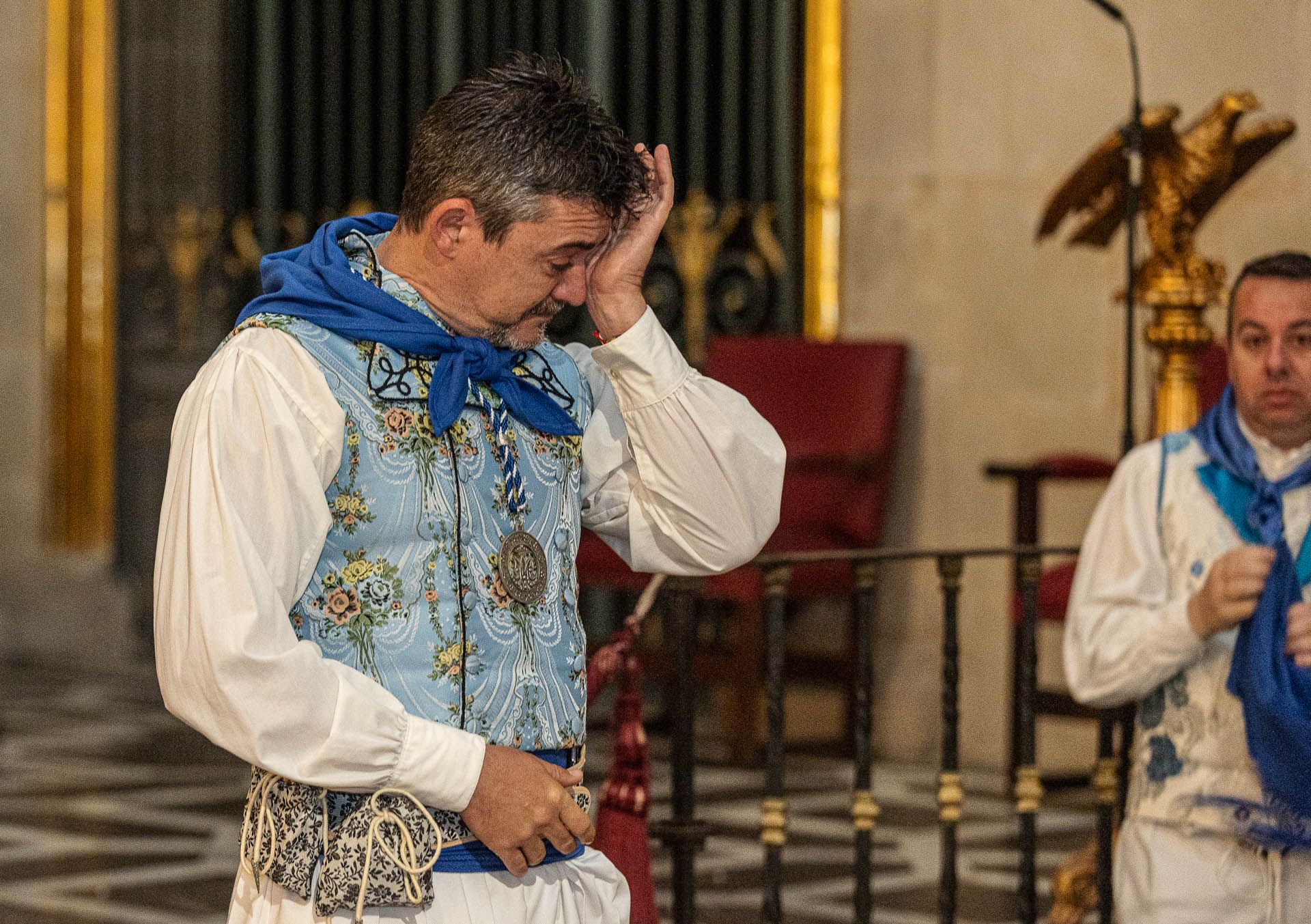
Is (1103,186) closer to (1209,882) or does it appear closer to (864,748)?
(864,748)

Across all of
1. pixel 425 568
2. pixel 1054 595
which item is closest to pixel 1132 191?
pixel 1054 595

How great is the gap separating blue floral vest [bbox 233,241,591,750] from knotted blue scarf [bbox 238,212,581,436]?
0.02 m

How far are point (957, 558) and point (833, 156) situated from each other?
370cm

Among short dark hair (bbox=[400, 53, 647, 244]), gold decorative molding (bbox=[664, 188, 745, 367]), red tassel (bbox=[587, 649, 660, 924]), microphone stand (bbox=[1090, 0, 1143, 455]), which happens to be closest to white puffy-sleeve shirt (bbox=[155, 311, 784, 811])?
short dark hair (bbox=[400, 53, 647, 244])

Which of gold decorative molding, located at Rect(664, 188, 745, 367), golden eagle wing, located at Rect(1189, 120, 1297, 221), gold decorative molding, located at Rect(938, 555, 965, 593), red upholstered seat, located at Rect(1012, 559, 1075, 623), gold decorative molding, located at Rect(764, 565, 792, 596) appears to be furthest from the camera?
gold decorative molding, located at Rect(664, 188, 745, 367)

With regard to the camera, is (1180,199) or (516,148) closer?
(516,148)

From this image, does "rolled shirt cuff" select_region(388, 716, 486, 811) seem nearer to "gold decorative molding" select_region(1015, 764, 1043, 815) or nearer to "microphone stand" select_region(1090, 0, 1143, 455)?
"gold decorative molding" select_region(1015, 764, 1043, 815)

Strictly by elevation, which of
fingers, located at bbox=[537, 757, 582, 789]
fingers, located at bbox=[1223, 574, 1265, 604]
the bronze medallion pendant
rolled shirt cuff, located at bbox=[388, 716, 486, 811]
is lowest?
fingers, located at bbox=[537, 757, 582, 789]

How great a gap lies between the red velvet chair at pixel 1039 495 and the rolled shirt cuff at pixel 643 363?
329 centimetres

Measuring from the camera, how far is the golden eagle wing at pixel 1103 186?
4.69 metres

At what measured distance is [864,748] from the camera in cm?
380

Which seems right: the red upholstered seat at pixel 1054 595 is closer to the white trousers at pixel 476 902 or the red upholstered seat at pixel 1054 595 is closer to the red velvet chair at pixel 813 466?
the red velvet chair at pixel 813 466

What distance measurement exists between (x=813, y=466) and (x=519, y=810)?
15.8 feet

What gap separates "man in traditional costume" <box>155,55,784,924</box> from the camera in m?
2.03
